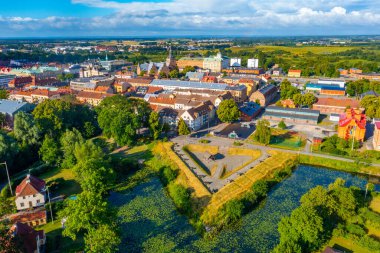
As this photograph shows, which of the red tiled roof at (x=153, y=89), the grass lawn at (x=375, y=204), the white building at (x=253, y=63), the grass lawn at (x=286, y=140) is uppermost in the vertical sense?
the white building at (x=253, y=63)

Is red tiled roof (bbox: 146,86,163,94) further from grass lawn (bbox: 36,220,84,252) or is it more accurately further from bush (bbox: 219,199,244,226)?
grass lawn (bbox: 36,220,84,252)

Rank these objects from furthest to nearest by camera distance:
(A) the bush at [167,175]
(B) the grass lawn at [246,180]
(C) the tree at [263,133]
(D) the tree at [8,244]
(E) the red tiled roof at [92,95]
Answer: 1. (E) the red tiled roof at [92,95]
2. (C) the tree at [263,133]
3. (A) the bush at [167,175]
4. (B) the grass lawn at [246,180]
5. (D) the tree at [8,244]

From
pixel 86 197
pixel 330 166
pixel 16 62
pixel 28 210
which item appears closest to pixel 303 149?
pixel 330 166

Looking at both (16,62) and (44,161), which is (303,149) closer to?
(44,161)

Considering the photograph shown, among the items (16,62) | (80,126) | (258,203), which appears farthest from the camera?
(16,62)

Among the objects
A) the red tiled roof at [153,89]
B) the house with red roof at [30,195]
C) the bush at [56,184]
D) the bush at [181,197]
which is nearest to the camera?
the house with red roof at [30,195]

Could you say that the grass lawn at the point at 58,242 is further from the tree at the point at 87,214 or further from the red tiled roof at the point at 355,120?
the red tiled roof at the point at 355,120

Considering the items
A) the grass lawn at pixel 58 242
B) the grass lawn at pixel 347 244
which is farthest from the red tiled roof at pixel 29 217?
the grass lawn at pixel 347 244
